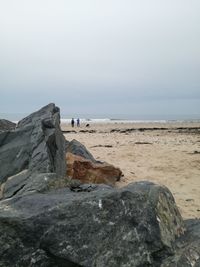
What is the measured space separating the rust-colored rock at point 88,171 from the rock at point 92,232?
490 cm

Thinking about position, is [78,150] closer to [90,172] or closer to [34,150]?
[90,172]

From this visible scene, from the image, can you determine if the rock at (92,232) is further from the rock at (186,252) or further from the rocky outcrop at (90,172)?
the rocky outcrop at (90,172)

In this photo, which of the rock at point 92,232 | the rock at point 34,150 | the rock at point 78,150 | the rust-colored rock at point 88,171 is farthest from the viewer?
the rock at point 78,150

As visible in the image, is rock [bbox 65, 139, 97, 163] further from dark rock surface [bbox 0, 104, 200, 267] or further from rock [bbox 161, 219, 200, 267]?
rock [bbox 161, 219, 200, 267]

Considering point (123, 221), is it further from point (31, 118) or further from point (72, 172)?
point (31, 118)

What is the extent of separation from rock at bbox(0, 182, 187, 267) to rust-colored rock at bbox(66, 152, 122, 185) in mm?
4896

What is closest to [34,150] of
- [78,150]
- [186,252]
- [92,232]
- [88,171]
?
[88,171]

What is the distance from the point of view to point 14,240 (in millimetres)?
3439

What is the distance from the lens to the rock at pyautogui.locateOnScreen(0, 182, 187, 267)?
3.38 metres

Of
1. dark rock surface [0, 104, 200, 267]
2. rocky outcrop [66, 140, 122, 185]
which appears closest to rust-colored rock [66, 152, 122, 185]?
rocky outcrop [66, 140, 122, 185]

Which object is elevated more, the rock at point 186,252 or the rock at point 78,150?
the rock at point 78,150

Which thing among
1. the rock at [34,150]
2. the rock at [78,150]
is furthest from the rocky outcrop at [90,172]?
the rock at [78,150]

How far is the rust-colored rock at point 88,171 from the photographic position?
8727mm

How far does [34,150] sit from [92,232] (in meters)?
4.24
